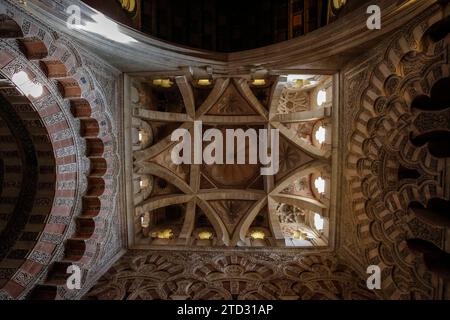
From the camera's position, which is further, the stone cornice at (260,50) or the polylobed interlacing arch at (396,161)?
the stone cornice at (260,50)

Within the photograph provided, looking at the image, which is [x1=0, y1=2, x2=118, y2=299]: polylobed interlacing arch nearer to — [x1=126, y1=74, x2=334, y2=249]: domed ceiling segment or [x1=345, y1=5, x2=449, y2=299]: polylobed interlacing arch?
[x1=126, y1=74, x2=334, y2=249]: domed ceiling segment

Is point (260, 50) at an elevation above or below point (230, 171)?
above

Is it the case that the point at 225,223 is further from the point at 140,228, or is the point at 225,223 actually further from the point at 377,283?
the point at 377,283

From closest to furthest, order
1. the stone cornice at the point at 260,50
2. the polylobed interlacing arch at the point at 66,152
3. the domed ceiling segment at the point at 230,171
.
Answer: the stone cornice at the point at 260,50 → the polylobed interlacing arch at the point at 66,152 → the domed ceiling segment at the point at 230,171

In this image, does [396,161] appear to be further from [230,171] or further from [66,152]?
[66,152]

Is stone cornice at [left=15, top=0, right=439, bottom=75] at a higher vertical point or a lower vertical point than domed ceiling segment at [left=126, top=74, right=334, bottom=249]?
higher

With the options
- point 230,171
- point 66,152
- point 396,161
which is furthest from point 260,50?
point 66,152

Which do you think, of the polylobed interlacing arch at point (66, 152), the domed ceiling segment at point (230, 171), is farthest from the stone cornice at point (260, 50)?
the domed ceiling segment at point (230, 171)

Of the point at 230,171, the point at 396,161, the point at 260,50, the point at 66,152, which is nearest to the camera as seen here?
the point at 396,161

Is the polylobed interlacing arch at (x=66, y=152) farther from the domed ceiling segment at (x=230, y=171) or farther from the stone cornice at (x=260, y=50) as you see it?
the domed ceiling segment at (x=230, y=171)

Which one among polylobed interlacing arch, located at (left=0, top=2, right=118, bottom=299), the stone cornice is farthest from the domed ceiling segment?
polylobed interlacing arch, located at (left=0, top=2, right=118, bottom=299)

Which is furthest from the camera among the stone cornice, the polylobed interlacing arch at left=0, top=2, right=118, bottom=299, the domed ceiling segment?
the domed ceiling segment

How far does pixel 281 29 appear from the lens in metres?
7.68

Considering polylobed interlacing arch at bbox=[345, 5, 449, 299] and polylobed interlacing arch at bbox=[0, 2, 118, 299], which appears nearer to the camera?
polylobed interlacing arch at bbox=[345, 5, 449, 299]
